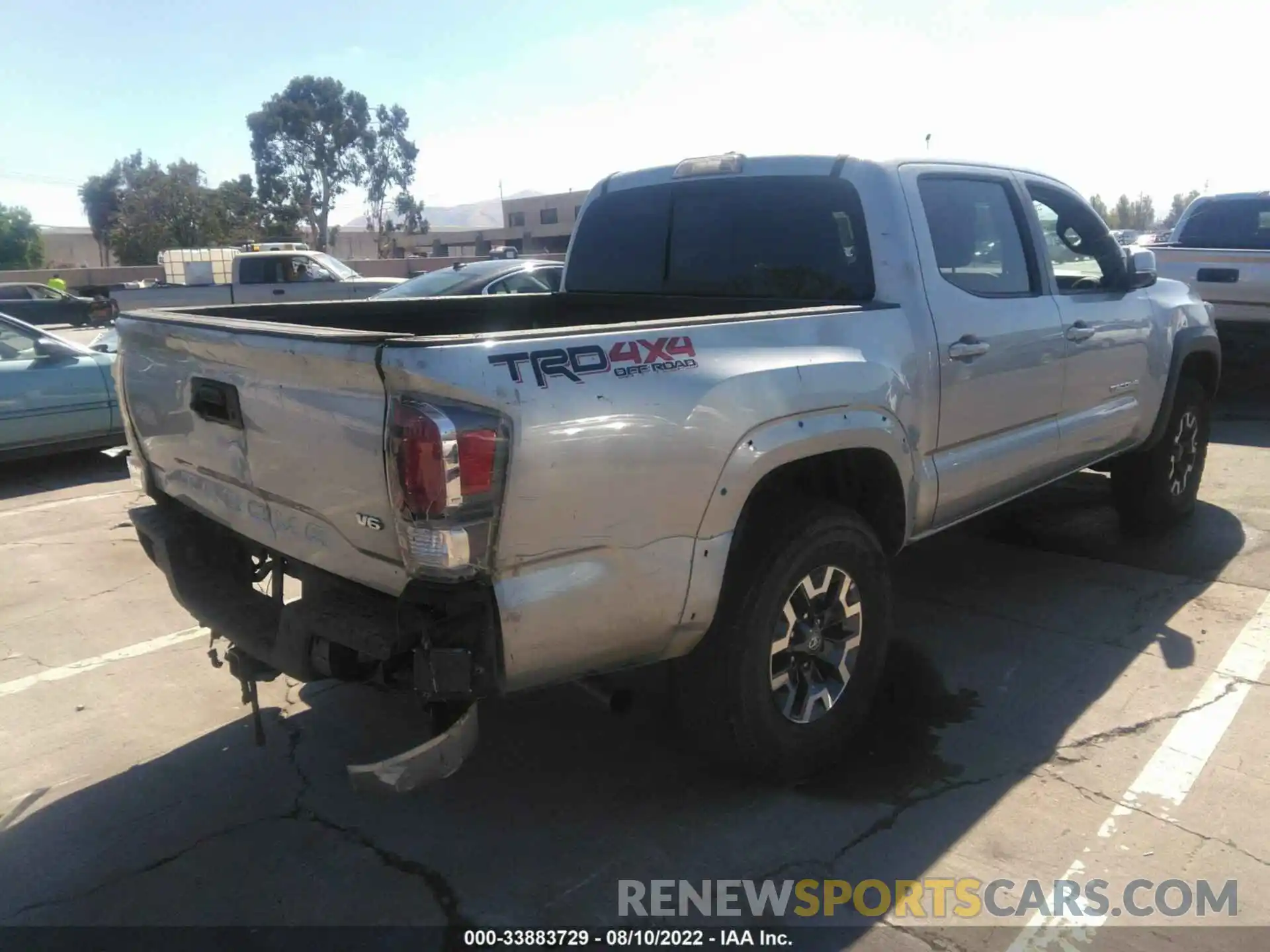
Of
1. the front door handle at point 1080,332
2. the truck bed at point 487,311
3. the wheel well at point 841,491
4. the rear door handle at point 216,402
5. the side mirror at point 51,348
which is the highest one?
the truck bed at point 487,311

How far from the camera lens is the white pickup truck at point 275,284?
17453mm

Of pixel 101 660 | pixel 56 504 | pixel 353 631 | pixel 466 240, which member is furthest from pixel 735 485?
pixel 466 240

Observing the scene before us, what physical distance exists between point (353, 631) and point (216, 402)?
899 mm

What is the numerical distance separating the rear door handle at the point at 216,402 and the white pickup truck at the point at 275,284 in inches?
570

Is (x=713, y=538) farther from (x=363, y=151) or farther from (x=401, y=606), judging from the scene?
(x=363, y=151)

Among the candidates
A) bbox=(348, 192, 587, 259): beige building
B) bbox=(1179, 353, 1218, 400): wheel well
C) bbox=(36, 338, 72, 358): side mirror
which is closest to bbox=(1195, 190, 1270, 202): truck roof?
bbox=(1179, 353, 1218, 400): wheel well

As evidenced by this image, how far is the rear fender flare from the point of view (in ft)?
9.29

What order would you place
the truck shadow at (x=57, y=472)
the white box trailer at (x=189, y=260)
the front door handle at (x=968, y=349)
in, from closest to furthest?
1. the front door handle at (x=968, y=349)
2. the truck shadow at (x=57, y=472)
3. the white box trailer at (x=189, y=260)

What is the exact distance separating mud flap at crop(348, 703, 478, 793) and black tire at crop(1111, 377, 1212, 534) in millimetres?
4582

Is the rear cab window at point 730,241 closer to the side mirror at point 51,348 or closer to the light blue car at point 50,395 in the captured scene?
the light blue car at point 50,395

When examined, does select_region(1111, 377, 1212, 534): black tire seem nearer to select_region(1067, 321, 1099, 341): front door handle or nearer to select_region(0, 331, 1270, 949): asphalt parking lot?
select_region(0, 331, 1270, 949): asphalt parking lot

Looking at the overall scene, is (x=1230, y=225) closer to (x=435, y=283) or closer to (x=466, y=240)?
(x=435, y=283)

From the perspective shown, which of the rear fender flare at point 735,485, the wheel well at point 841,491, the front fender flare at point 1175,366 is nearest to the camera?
the rear fender flare at point 735,485

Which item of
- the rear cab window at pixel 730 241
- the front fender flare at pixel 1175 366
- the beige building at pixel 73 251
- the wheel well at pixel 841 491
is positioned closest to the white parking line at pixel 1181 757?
the wheel well at pixel 841 491
